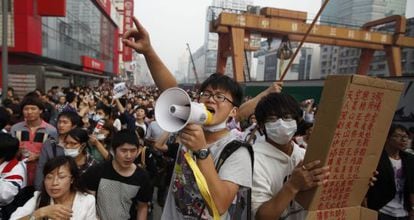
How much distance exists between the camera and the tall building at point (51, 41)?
53.1 feet

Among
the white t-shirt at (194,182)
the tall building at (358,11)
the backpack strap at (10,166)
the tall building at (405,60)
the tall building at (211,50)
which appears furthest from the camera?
the tall building at (211,50)

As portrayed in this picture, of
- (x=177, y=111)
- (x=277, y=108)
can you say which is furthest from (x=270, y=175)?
(x=177, y=111)

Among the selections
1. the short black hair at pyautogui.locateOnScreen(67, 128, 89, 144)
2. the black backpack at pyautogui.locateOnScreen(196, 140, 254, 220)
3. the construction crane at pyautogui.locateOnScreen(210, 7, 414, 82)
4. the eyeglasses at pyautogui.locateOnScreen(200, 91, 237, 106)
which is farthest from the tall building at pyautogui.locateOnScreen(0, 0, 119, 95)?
the black backpack at pyautogui.locateOnScreen(196, 140, 254, 220)

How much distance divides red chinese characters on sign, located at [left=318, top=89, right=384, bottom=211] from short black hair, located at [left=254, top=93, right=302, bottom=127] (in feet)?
1.05

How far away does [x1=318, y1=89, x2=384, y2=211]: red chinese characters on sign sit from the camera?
4.58ft

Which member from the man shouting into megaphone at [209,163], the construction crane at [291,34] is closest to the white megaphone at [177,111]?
the man shouting into megaphone at [209,163]

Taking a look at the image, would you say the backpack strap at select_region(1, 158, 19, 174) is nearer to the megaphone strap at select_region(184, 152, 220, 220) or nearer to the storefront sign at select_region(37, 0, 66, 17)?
the megaphone strap at select_region(184, 152, 220, 220)

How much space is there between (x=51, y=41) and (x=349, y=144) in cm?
2211

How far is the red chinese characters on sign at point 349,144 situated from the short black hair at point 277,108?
0.32 meters

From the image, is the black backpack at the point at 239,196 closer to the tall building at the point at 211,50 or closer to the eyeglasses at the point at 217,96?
the eyeglasses at the point at 217,96

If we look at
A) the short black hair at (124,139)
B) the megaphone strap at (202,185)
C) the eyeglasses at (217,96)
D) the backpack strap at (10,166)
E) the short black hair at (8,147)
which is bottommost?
the backpack strap at (10,166)

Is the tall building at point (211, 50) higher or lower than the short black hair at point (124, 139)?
higher

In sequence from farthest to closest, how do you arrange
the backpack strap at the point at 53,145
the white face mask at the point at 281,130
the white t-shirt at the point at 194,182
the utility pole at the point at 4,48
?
the utility pole at the point at 4,48 → the backpack strap at the point at 53,145 → the white face mask at the point at 281,130 → the white t-shirt at the point at 194,182

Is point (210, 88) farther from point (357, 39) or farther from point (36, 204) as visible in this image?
point (357, 39)
